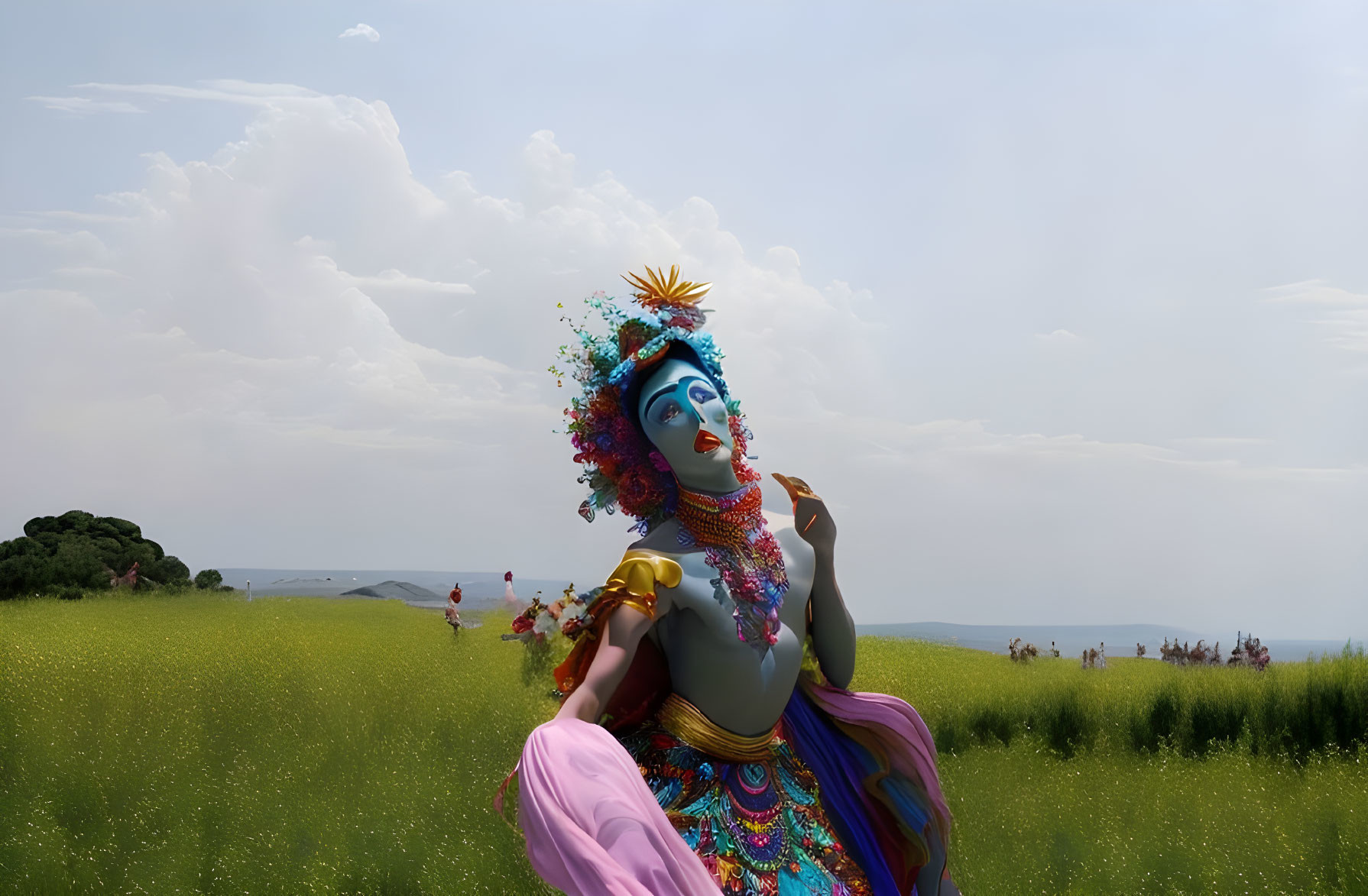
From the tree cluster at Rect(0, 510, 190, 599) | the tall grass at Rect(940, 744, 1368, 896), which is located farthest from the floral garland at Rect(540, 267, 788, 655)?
the tree cluster at Rect(0, 510, 190, 599)

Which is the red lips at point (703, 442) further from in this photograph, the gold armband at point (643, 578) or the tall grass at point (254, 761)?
the tall grass at point (254, 761)

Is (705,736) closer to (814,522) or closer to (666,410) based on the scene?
(814,522)

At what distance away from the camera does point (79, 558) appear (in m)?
11.5

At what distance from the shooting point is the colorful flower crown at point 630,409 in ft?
12.8

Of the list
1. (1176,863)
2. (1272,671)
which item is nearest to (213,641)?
(1176,863)

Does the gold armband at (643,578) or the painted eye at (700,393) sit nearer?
the gold armband at (643,578)

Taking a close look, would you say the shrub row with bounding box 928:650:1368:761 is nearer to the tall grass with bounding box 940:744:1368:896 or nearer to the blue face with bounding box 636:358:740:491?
the tall grass with bounding box 940:744:1368:896

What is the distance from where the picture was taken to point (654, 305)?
4027 mm

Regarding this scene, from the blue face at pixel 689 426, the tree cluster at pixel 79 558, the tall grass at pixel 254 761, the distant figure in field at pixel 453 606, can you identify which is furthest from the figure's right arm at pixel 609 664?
the tree cluster at pixel 79 558

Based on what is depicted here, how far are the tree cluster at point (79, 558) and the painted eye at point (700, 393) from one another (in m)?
10.1

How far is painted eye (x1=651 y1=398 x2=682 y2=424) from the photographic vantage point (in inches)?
147

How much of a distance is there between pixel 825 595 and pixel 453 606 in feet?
22.7

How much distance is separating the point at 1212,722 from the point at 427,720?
598 centimetres

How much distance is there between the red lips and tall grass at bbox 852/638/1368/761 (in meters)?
5.04
